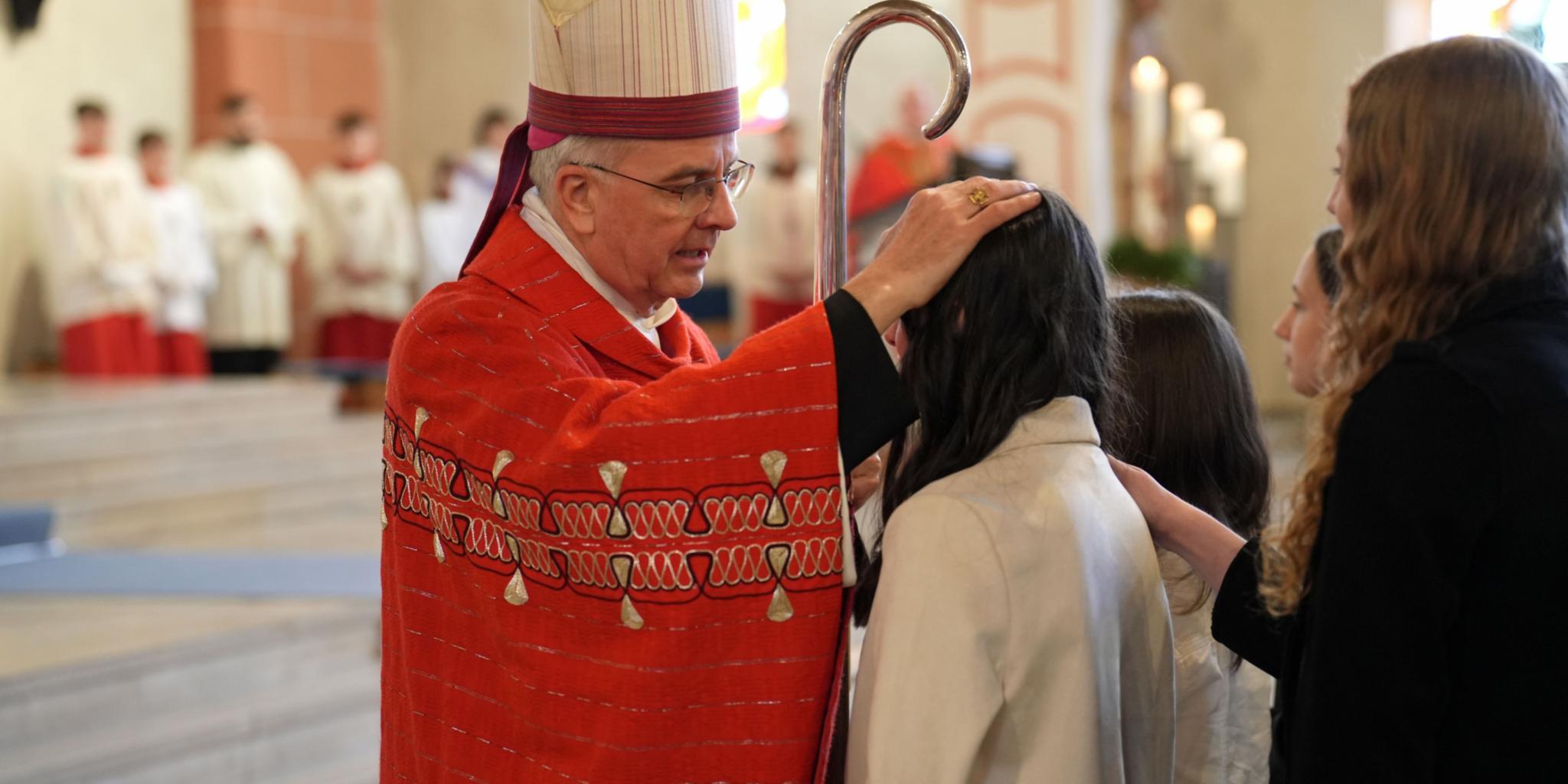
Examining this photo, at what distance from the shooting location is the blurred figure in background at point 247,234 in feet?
34.8

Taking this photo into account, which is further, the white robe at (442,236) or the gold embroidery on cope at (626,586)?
the white robe at (442,236)

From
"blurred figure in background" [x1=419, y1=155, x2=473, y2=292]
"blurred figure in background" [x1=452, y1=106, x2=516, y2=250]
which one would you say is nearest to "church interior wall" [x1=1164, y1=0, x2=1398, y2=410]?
"blurred figure in background" [x1=452, y1=106, x2=516, y2=250]

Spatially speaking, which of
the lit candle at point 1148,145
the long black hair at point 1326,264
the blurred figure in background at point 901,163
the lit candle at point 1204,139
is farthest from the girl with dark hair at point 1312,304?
the lit candle at point 1204,139

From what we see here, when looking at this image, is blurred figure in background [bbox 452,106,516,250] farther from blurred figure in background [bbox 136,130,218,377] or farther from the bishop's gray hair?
the bishop's gray hair

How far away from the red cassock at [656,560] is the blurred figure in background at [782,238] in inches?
352

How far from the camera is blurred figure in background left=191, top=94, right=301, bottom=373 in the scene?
34.8 feet

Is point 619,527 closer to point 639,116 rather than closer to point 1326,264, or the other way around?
point 639,116

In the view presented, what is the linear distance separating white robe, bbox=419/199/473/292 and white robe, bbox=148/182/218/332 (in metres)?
1.55

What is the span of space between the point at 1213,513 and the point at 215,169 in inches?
383

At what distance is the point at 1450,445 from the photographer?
1311 mm

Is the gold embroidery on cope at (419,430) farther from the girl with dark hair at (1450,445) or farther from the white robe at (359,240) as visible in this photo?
the white robe at (359,240)

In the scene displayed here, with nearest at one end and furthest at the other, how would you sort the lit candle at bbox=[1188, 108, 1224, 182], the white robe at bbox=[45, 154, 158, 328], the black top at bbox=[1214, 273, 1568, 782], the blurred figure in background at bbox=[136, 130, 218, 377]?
the black top at bbox=[1214, 273, 1568, 782] → the white robe at bbox=[45, 154, 158, 328] → the blurred figure in background at bbox=[136, 130, 218, 377] → the lit candle at bbox=[1188, 108, 1224, 182]

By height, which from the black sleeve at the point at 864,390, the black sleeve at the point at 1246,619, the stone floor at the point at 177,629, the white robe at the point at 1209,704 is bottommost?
the stone floor at the point at 177,629

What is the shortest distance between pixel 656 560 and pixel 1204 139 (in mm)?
10276
